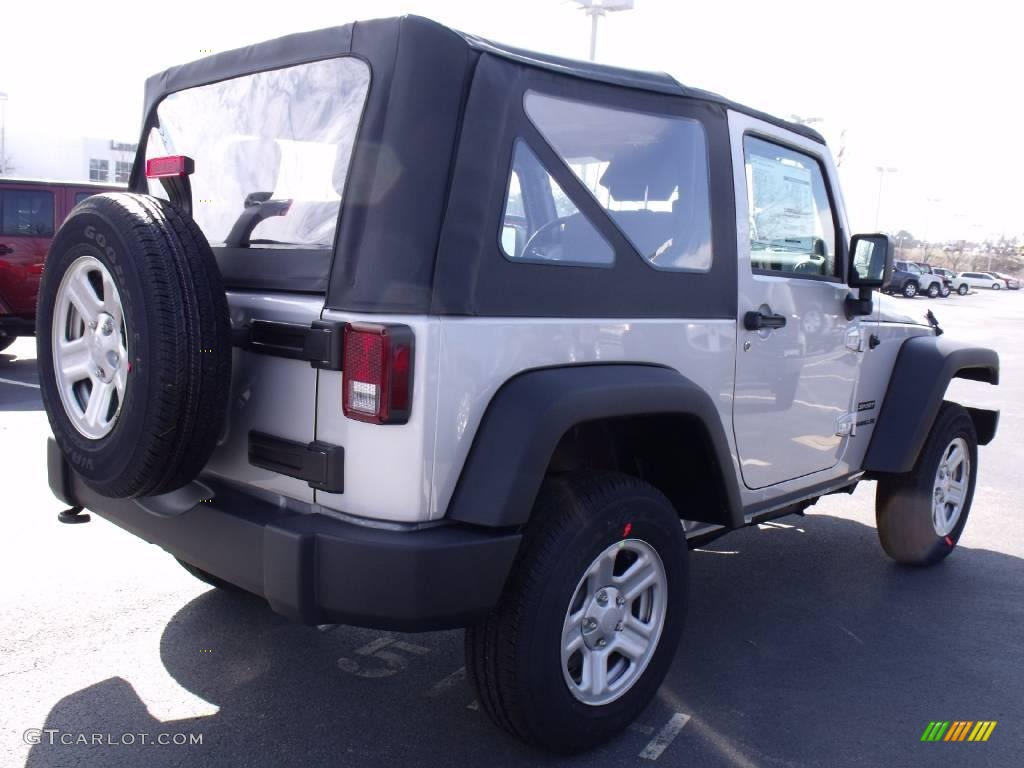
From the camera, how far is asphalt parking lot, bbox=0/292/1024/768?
118 inches

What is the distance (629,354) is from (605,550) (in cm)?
61

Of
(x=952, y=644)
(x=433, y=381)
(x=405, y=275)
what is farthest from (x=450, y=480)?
(x=952, y=644)

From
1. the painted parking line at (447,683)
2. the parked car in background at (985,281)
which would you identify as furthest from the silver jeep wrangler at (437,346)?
the parked car in background at (985,281)

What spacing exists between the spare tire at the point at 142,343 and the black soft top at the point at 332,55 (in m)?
0.63

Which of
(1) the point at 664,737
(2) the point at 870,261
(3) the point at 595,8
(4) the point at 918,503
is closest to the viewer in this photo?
(1) the point at 664,737

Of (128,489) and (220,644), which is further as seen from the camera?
(220,644)

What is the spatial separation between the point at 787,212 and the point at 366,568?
2313mm

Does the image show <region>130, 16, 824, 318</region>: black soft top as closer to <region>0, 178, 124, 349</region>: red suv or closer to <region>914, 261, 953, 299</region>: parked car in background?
<region>0, 178, 124, 349</region>: red suv

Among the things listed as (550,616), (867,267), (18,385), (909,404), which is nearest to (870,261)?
(867,267)

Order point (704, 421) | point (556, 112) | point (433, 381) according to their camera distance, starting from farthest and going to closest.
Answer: point (704, 421), point (556, 112), point (433, 381)

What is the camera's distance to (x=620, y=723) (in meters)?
3.03

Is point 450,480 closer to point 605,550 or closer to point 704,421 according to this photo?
point 605,550

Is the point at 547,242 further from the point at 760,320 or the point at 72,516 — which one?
the point at 72,516

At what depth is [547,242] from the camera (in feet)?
9.34
